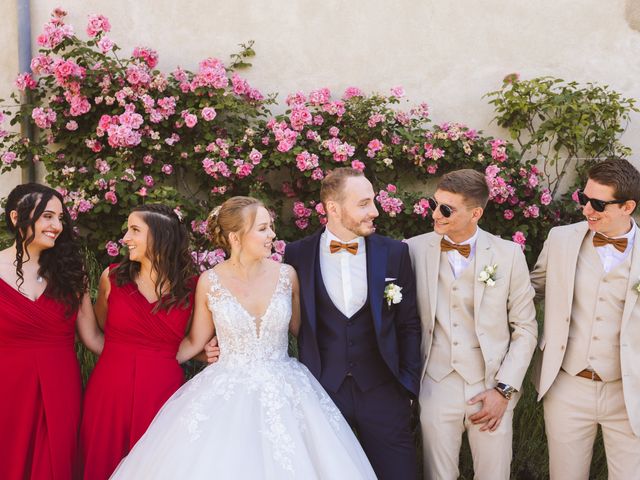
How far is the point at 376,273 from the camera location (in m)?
3.63

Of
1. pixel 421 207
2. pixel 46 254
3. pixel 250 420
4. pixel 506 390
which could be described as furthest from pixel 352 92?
pixel 250 420

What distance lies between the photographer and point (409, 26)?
634cm

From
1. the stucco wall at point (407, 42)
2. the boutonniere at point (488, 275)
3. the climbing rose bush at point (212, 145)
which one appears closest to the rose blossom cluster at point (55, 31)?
the climbing rose bush at point (212, 145)

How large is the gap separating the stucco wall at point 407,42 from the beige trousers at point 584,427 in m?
3.49

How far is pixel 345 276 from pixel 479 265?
0.77m

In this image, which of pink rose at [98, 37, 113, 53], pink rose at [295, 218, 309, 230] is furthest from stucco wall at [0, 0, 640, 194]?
pink rose at [295, 218, 309, 230]

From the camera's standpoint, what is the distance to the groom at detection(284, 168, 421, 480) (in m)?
3.57

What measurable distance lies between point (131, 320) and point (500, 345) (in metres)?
2.13

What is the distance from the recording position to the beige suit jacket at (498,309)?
→ 361cm

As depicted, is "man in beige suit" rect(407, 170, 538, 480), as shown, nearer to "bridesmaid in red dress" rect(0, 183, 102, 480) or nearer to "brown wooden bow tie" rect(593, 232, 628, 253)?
"brown wooden bow tie" rect(593, 232, 628, 253)

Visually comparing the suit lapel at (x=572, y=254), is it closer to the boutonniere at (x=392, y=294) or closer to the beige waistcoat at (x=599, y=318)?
the beige waistcoat at (x=599, y=318)

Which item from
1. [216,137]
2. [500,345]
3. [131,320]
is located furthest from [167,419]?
[216,137]

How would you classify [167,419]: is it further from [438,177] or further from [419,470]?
[438,177]

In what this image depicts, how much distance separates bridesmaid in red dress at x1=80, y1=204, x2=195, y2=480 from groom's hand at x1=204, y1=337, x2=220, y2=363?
0.58 feet
